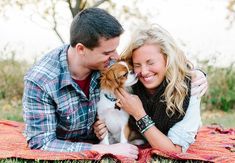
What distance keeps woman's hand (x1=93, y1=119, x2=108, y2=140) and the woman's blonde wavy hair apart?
1.77 ft

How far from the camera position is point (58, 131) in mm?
4984

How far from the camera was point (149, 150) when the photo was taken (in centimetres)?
467

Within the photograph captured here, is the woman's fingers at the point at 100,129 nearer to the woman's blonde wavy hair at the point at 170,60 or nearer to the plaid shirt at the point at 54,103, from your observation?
the plaid shirt at the point at 54,103

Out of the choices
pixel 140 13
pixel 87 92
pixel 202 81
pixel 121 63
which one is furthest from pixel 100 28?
pixel 140 13

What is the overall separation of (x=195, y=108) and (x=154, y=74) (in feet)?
1.45

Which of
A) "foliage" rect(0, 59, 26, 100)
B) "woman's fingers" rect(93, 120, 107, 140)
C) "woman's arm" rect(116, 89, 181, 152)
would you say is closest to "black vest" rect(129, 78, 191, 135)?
"woman's arm" rect(116, 89, 181, 152)

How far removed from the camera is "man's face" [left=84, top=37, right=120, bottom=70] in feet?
14.6

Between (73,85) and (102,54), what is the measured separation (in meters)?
0.40

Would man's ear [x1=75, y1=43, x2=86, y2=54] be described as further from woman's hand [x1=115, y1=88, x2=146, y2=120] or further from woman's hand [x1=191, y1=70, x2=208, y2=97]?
woman's hand [x1=191, y1=70, x2=208, y2=97]

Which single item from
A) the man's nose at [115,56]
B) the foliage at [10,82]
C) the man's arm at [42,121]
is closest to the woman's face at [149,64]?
the man's nose at [115,56]

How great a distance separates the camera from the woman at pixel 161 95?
4.66m

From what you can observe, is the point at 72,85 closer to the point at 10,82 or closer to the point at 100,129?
the point at 100,129

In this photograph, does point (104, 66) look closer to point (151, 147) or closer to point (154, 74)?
point (154, 74)

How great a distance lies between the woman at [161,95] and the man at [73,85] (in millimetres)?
205
